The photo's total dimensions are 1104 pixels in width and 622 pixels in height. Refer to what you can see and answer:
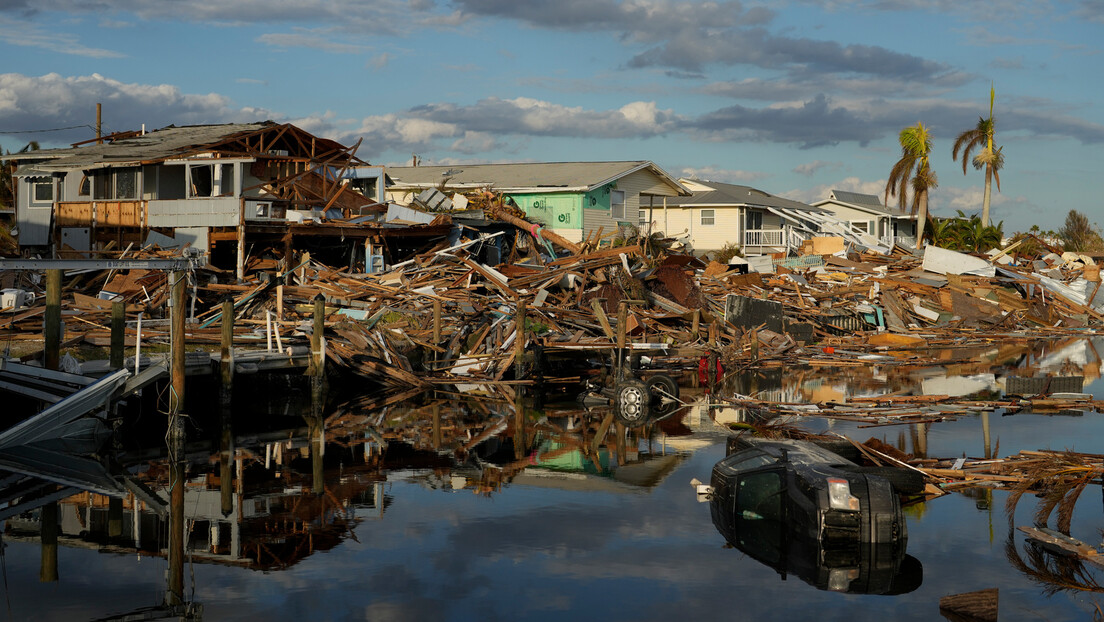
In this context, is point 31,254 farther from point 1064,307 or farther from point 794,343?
point 1064,307

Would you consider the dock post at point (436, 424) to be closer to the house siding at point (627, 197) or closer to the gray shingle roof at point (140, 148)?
the gray shingle roof at point (140, 148)

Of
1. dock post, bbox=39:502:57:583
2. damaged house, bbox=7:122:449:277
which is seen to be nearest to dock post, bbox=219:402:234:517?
dock post, bbox=39:502:57:583

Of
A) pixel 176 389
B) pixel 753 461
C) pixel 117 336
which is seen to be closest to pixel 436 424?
pixel 176 389

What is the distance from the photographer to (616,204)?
49.2 m

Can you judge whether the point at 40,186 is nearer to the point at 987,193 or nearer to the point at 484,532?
the point at 484,532

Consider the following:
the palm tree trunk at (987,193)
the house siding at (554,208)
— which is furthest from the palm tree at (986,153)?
the house siding at (554,208)

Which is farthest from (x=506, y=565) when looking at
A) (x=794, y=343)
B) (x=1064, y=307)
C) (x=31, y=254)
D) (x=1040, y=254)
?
(x=1040, y=254)

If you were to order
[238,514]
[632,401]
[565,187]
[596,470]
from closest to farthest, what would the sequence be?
[238,514]
[596,470]
[632,401]
[565,187]

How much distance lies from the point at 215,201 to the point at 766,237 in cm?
3255

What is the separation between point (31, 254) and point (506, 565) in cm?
3040

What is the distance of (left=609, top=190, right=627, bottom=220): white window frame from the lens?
160 ft

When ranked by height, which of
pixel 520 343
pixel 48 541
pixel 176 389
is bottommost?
pixel 48 541

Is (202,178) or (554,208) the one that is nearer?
(202,178)

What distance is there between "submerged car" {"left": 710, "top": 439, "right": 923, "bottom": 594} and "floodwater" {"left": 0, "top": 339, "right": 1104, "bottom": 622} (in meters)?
0.23
